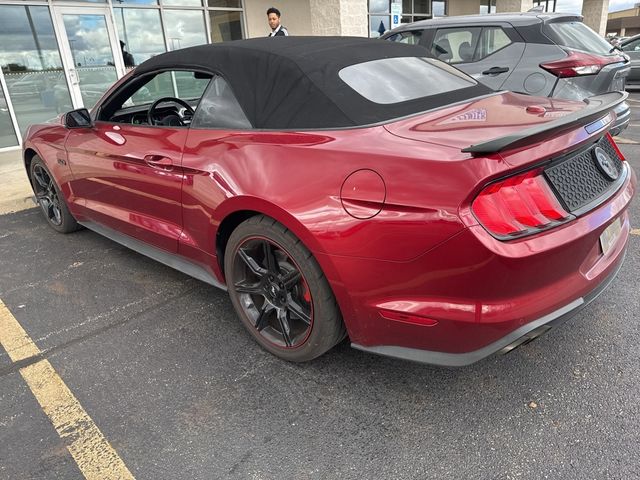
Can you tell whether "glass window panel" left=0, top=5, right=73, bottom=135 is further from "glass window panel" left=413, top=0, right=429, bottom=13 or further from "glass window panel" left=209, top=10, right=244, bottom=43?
"glass window panel" left=413, top=0, right=429, bottom=13

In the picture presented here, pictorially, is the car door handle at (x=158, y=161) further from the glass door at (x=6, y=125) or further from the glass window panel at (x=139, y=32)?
the glass window panel at (x=139, y=32)

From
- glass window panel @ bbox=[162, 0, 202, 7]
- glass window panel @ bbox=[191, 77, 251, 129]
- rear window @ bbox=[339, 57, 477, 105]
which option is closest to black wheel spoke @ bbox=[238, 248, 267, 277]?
glass window panel @ bbox=[191, 77, 251, 129]

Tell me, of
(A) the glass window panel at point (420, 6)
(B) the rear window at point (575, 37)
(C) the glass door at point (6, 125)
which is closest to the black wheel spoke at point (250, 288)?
(B) the rear window at point (575, 37)

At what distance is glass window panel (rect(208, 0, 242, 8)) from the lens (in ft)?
35.6

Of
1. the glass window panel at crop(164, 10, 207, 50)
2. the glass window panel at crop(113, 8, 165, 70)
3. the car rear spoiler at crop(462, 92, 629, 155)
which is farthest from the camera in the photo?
the glass window panel at crop(164, 10, 207, 50)

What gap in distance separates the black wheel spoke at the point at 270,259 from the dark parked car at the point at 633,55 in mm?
14032

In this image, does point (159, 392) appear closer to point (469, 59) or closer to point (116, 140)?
point (116, 140)

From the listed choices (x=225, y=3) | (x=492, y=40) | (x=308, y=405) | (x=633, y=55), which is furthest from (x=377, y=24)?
(x=308, y=405)

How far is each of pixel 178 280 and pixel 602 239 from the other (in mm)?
2737

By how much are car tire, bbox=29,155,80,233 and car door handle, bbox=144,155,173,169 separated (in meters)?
1.81

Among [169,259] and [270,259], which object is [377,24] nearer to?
[169,259]

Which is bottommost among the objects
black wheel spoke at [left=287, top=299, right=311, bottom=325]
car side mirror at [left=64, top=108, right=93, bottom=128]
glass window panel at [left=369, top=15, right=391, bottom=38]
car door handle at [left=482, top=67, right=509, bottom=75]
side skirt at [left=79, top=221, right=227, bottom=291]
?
side skirt at [left=79, top=221, right=227, bottom=291]

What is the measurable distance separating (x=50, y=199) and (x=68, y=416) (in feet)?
10.0

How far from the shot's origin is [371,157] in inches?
77.3
